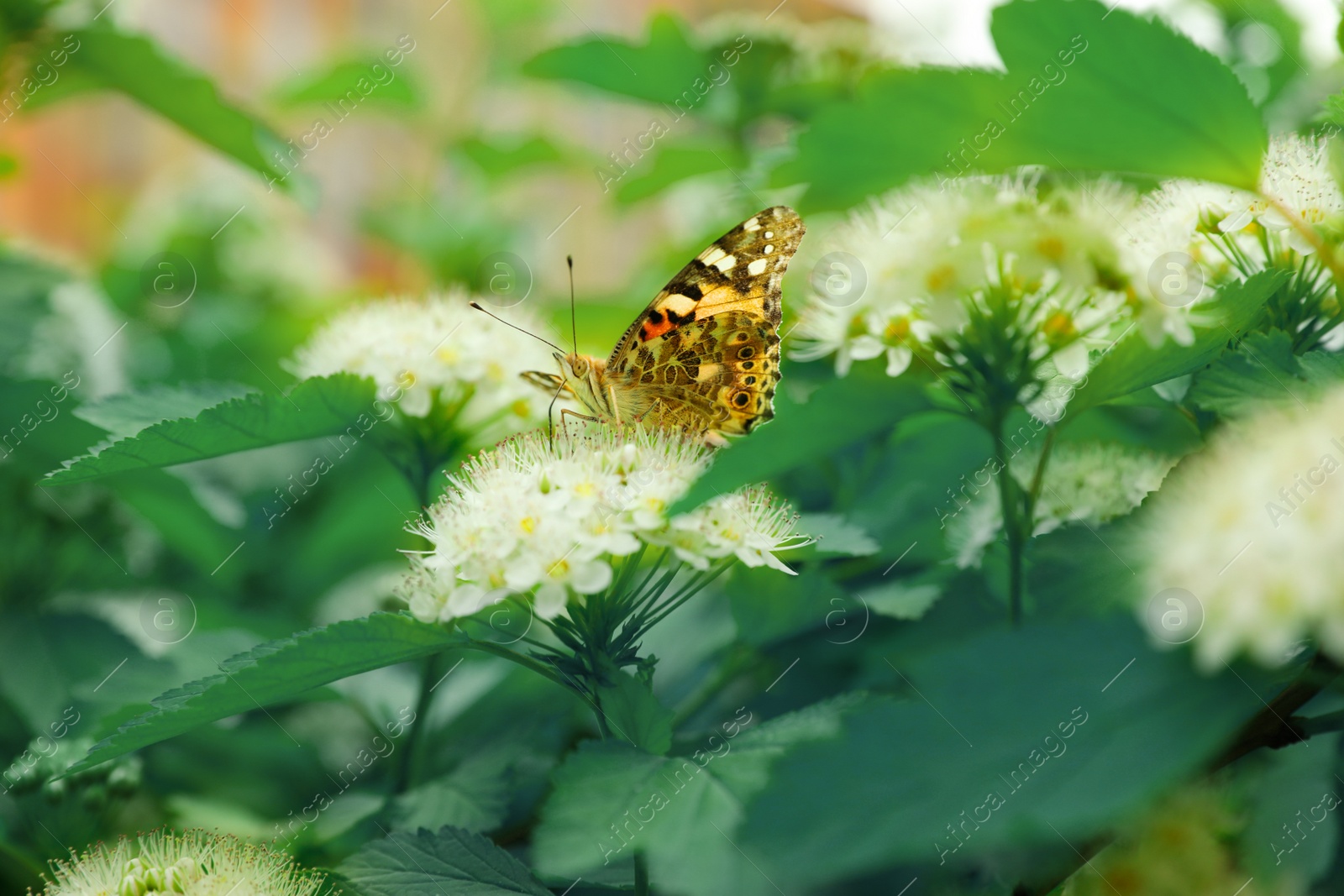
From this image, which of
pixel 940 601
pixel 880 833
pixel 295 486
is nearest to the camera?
pixel 880 833

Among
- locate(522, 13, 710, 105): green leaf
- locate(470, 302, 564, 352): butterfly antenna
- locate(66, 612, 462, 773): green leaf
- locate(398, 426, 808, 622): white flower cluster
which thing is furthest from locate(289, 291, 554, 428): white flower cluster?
locate(522, 13, 710, 105): green leaf

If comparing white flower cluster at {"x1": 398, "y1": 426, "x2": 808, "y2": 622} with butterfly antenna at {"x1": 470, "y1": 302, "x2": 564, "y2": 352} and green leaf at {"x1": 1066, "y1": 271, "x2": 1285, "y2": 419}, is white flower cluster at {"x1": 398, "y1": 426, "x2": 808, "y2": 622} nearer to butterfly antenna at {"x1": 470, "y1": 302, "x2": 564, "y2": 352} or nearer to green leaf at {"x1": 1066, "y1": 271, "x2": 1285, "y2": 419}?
green leaf at {"x1": 1066, "y1": 271, "x2": 1285, "y2": 419}

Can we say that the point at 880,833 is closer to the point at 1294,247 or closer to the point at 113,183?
the point at 1294,247

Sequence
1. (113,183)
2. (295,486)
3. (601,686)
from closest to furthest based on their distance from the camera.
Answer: (601,686)
(295,486)
(113,183)

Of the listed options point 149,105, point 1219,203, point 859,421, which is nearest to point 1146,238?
point 1219,203

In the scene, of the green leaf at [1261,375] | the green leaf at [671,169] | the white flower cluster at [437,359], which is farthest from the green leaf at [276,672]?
the green leaf at [671,169]

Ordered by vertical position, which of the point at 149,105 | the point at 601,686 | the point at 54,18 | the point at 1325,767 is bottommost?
the point at 1325,767
